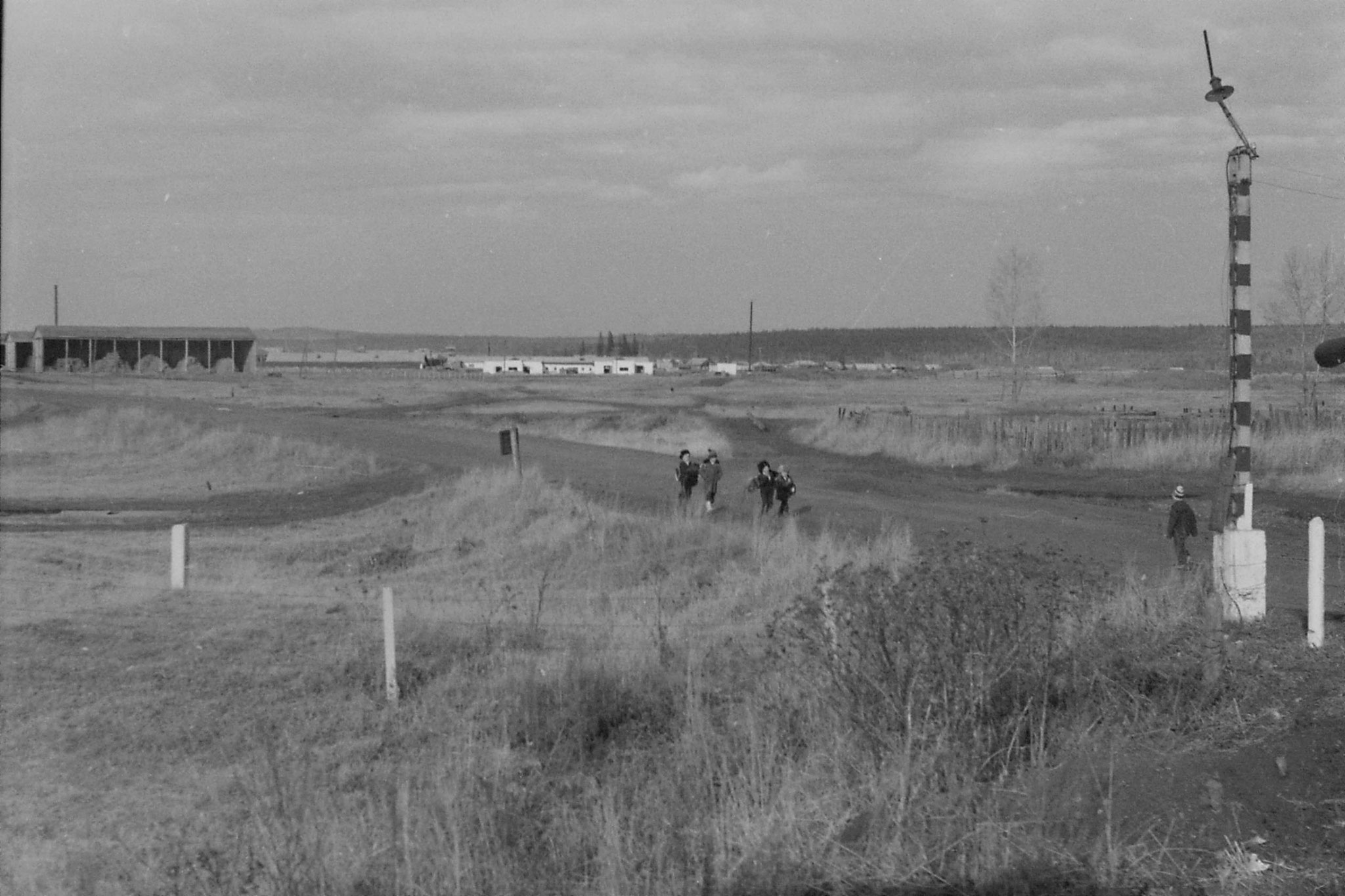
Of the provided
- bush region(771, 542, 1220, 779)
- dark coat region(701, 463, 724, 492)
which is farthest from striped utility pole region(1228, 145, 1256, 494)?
dark coat region(701, 463, 724, 492)

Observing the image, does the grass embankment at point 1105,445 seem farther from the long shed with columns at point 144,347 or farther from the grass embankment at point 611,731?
the long shed with columns at point 144,347

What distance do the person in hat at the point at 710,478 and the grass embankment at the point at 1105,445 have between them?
11.0 m

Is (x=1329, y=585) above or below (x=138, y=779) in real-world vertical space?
above

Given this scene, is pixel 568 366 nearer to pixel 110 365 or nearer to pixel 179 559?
pixel 110 365

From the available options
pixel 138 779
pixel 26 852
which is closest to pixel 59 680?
pixel 138 779

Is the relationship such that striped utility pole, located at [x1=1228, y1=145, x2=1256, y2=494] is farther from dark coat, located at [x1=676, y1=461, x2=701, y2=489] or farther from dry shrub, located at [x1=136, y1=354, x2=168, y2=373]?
dry shrub, located at [x1=136, y1=354, x2=168, y2=373]

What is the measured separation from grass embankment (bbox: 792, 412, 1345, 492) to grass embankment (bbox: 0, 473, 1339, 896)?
1636cm

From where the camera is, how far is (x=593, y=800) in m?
8.01

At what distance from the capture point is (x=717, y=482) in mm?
23859

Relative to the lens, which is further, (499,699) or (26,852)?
(499,699)

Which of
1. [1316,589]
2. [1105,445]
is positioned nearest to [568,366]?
[1105,445]

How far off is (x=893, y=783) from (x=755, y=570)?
441 inches

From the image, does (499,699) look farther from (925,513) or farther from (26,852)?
(925,513)

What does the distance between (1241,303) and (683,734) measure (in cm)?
608
